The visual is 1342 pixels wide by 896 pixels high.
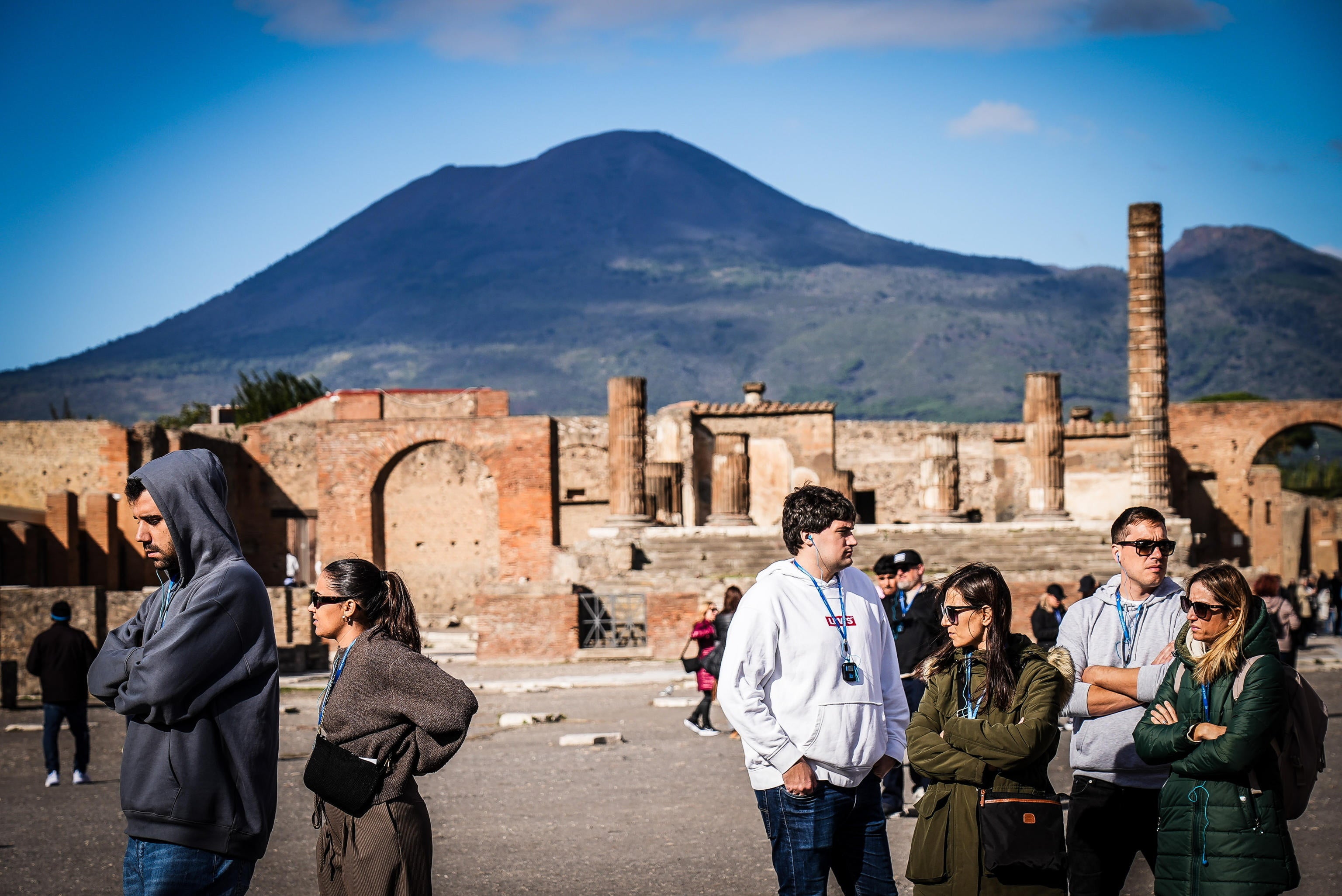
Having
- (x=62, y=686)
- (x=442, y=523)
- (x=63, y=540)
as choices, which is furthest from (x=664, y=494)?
(x=62, y=686)

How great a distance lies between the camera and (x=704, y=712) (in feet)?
36.0

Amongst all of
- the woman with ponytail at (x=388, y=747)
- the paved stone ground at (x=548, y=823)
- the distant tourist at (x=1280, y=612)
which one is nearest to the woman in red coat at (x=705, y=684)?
the paved stone ground at (x=548, y=823)

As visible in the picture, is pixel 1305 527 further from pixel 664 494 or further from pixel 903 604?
pixel 903 604

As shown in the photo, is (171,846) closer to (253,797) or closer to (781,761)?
(253,797)

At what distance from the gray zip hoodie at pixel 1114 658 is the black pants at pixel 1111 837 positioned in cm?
5

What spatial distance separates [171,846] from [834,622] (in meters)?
1.95

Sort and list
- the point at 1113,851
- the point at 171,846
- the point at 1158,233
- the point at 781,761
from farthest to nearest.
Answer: the point at 1158,233 < the point at 1113,851 < the point at 781,761 < the point at 171,846

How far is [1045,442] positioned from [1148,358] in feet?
7.98

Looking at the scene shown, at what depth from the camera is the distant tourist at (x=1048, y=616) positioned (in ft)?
38.2

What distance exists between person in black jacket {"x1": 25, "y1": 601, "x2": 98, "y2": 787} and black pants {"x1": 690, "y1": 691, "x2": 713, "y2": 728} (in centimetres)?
445

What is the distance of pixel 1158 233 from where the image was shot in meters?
24.8

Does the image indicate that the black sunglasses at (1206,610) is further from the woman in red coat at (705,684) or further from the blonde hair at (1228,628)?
the woman in red coat at (705,684)

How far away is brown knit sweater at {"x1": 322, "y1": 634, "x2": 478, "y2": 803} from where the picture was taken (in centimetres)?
384

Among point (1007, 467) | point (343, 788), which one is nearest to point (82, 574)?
point (1007, 467)
